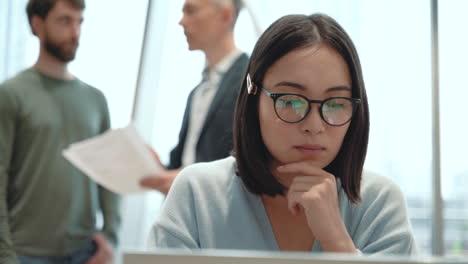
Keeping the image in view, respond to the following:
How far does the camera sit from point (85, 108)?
2127 millimetres

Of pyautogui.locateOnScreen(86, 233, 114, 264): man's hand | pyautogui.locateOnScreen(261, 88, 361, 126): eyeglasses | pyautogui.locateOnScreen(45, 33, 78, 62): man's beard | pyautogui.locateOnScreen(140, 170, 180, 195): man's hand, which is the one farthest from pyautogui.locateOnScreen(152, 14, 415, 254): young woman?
pyautogui.locateOnScreen(45, 33, 78, 62): man's beard

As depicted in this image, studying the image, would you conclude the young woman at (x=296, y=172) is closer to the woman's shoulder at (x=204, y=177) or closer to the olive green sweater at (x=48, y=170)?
the woman's shoulder at (x=204, y=177)

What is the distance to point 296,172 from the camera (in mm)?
738

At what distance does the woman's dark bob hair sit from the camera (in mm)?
745

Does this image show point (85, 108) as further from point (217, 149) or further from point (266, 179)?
point (266, 179)

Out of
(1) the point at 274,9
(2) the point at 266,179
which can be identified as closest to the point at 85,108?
(1) the point at 274,9

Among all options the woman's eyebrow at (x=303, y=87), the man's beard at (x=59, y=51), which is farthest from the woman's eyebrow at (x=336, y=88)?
the man's beard at (x=59, y=51)

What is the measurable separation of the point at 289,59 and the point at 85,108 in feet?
5.00

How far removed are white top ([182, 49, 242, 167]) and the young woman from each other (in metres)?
0.34

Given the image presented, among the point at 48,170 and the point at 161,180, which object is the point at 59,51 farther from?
the point at 161,180

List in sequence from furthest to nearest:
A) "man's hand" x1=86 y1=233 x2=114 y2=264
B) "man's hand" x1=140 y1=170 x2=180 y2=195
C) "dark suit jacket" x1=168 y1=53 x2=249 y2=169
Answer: "man's hand" x1=86 y1=233 x2=114 y2=264, "man's hand" x1=140 y1=170 x2=180 y2=195, "dark suit jacket" x1=168 y1=53 x2=249 y2=169

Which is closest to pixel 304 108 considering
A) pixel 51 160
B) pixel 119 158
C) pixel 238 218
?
pixel 238 218

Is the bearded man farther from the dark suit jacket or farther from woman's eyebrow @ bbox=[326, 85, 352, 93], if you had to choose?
woman's eyebrow @ bbox=[326, 85, 352, 93]

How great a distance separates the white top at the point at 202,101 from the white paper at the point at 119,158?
134mm
